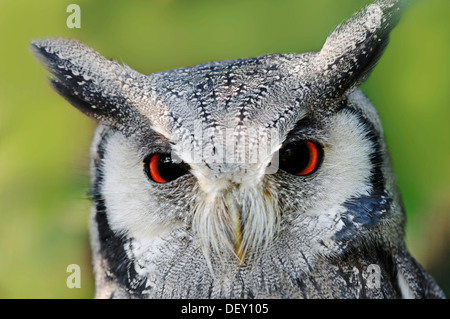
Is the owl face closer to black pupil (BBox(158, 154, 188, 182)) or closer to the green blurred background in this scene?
black pupil (BBox(158, 154, 188, 182))

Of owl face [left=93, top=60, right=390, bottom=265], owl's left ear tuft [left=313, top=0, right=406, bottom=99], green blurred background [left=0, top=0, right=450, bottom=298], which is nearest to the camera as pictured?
owl face [left=93, top=60, right=390, bottom=265]

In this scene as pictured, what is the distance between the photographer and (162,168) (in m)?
1.41

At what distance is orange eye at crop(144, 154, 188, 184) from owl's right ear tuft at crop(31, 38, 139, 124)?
0.16 metres

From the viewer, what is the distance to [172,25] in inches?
91.2

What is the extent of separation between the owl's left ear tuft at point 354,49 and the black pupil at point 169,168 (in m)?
0.42

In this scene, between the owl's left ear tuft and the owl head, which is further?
the owl's left ear tuft

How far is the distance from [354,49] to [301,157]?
13.4 inches

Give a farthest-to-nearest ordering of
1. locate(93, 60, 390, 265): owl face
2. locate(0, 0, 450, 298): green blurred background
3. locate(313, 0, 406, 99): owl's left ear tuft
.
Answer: locate(0, 0, 450, 298): green blurred background < locate(313, 0, 406, 99): owl's left ear tuft < locate(93, 60, 390, 265): owl face

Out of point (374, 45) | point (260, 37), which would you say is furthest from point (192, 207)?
point (260, 37)

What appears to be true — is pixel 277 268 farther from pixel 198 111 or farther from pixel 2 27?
pixel 2 27

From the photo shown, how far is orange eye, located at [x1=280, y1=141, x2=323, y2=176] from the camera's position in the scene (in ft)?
4.43

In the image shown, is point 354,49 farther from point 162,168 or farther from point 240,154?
point 162,168

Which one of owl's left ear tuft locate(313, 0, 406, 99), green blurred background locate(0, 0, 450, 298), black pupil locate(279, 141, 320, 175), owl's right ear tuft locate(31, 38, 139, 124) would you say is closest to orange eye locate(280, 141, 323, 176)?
black pupil locate(279, 141, 320, 175)
